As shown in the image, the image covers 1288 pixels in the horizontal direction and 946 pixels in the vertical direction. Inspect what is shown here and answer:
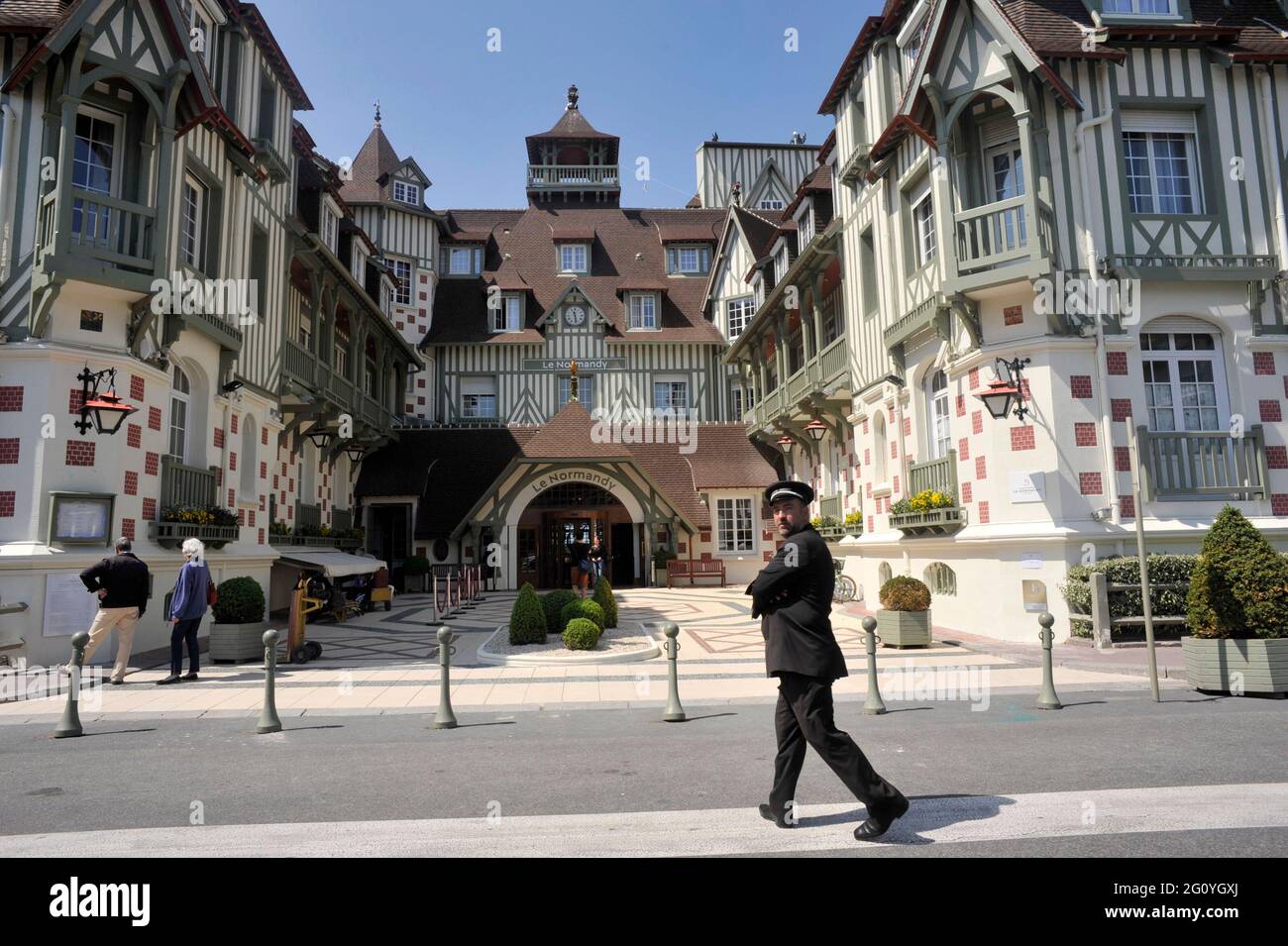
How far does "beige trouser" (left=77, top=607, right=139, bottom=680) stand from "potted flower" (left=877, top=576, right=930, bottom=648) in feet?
33.1

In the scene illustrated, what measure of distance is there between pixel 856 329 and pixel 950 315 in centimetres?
446

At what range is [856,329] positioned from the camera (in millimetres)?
16656

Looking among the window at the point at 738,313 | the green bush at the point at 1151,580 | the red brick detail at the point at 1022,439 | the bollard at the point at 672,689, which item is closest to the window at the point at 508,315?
the window at the point at 738,313

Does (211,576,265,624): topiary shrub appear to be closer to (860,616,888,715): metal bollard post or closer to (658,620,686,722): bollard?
(658,620,686,722): bollard

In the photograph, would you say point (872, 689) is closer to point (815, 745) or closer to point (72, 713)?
point (815, 745)

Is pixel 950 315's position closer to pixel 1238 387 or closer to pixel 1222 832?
pixel 1238 387

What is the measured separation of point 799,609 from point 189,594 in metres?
8.24

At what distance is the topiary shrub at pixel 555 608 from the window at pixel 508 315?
1777cm

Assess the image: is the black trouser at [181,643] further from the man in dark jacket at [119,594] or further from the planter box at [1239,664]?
the planter box at [1239,664]

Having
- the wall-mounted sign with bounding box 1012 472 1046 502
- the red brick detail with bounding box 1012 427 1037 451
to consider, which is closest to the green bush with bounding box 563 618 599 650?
the wall-mounted sign with bounding box 1012 472 1046 502

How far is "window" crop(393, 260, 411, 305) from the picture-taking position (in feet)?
93.0

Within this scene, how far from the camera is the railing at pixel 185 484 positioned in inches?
447
